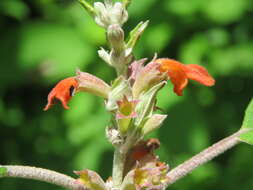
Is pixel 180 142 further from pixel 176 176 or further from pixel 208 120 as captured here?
pixel 176 176

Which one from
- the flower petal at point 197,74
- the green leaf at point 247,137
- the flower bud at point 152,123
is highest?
the flower petal at point 197,74

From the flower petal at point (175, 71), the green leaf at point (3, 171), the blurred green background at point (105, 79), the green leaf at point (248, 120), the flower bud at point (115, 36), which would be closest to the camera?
the green leaf at point (3, 171)

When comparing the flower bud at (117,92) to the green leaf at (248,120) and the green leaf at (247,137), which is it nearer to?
the green leaf at (247,137)

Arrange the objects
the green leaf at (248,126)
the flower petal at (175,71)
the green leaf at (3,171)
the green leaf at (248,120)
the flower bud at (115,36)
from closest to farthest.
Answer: the green leaf at (3,171)
the flower bud at (115,36)
the flower petal at (175,71)
the green leaf at (248,126)
the green leaf at (248,120)

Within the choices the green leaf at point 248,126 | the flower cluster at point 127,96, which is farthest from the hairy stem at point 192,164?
the green leaf at point 248,126

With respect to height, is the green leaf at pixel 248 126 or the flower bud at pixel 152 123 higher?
the flower bud at pixel 152 123

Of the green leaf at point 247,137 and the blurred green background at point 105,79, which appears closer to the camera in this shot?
the green leaf at point 247,137

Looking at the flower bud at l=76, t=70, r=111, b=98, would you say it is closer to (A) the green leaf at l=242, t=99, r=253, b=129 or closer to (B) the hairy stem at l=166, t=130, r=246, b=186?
(B) the hairy stem at l=166, t=130, r=246, b=186
